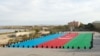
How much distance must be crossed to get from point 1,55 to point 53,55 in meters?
2.94

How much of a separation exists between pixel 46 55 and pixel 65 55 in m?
1.08

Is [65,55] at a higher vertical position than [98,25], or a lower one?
lower

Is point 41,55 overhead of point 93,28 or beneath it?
beneath

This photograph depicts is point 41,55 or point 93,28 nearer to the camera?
point 93,28

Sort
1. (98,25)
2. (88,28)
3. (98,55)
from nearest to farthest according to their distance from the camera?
(98,25) → (88,28) → (98,55)

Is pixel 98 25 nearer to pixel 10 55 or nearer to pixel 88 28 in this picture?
pixel 88 28

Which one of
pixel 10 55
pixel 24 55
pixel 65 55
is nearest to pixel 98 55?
pixel 65 55

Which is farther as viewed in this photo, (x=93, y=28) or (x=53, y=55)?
(x=53, y=55)

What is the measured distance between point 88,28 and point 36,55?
11159 mm

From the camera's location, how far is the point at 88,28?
189 centimetres

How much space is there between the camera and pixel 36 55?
12891 mm

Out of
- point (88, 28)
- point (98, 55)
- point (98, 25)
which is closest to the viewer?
point (98, 25)

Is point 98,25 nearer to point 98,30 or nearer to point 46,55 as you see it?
point 98,30

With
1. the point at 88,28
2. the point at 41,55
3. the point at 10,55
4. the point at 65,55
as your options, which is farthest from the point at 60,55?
the point at 88,28
